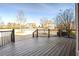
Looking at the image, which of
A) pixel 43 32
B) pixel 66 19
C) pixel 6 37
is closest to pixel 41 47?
pixel 43 32

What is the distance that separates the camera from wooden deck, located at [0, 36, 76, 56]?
559cm

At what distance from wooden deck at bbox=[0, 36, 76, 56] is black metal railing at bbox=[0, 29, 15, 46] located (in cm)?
14

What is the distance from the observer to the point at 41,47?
5.82 meters

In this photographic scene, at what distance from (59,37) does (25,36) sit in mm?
1031

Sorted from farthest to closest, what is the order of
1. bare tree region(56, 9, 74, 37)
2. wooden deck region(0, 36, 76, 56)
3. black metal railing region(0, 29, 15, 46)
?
black metal railing region(0, 29, 15, 46) < bare tree region(56, 9, 74, 37) < wooden deck region(0, 36, 76, 56)

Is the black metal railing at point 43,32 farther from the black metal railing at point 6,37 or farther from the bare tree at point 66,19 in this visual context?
the black metal railing at point 6,37

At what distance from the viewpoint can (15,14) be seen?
19.0 ft

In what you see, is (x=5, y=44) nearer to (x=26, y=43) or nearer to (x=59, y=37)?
(x=26, y=43)

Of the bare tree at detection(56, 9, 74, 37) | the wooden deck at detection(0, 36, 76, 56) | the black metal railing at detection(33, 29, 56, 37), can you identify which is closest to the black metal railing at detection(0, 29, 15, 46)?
the wooden deck at detection(0, 36, 76, 56)

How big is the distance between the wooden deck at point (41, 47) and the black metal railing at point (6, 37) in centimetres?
14

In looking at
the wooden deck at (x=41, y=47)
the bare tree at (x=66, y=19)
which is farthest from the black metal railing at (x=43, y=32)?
the bare tree at (x=66, y=19)

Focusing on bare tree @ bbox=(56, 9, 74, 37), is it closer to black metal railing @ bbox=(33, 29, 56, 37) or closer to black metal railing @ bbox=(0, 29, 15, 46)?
black metal railing @ bbox=(33, 29, 56, 37)

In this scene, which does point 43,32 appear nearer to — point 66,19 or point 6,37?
point 66,19

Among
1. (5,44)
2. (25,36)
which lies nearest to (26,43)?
(25,36)
